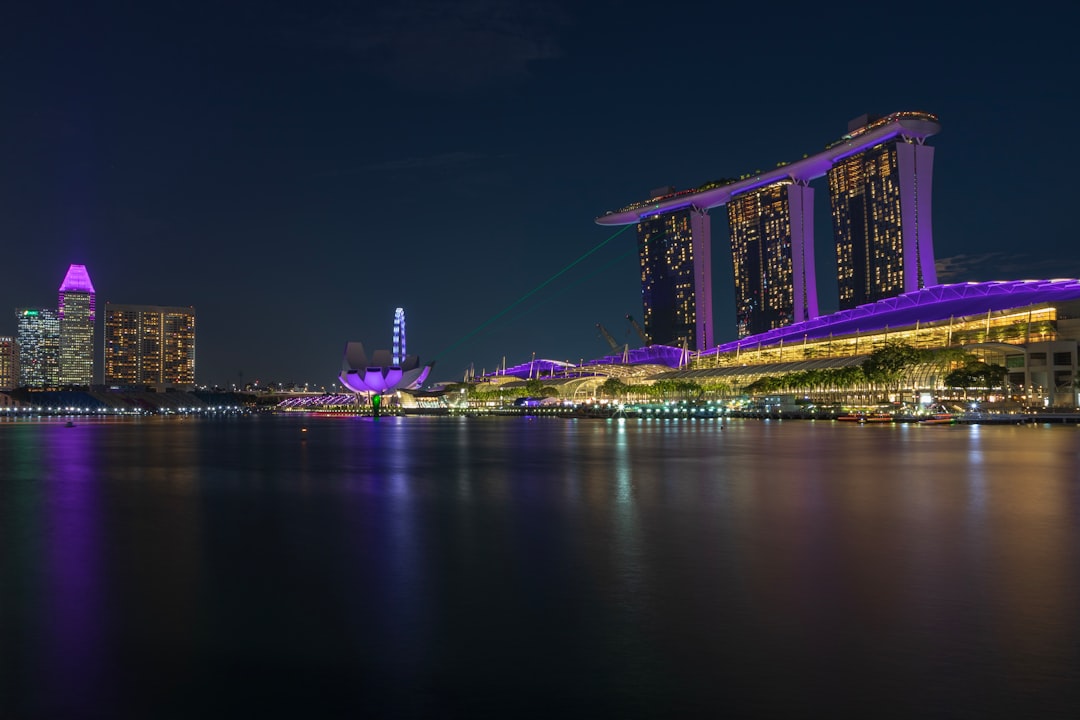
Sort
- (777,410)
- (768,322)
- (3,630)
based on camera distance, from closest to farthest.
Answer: (3,630) → (777,410) → (768,322)

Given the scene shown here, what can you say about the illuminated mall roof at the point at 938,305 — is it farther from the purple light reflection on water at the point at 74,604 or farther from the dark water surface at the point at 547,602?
the purple light reflection on water at the point at 74,604

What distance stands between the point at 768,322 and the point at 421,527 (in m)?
182

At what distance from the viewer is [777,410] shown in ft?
295

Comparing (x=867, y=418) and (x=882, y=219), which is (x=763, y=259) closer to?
(x=882, y=219)

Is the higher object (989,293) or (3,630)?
(989,293)

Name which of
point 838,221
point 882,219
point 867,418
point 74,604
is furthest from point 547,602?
point 838,221

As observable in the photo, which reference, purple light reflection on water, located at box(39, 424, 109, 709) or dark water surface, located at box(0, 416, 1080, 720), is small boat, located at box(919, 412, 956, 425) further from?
purple light reflection on water, located at box(39, 424, 109, 709)

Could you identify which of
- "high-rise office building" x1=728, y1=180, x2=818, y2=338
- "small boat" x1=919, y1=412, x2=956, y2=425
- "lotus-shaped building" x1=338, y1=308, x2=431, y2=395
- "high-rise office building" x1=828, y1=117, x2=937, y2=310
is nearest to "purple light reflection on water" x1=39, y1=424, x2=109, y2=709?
"small boat" x1=919, y1=412, x2=956, y2=425

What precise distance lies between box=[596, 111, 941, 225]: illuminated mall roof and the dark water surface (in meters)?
110

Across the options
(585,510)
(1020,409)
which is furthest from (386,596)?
(1020,409)

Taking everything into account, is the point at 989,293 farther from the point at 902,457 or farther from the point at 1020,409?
the point at 902,457

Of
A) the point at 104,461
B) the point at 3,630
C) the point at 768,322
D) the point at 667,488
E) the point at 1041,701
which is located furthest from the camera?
the point at 768,322

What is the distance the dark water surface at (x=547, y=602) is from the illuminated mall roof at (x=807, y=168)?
360 feet

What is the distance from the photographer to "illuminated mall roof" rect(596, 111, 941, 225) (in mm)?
118062
